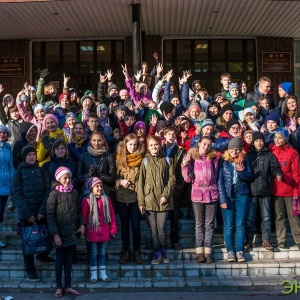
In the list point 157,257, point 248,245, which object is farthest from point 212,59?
point 157,257

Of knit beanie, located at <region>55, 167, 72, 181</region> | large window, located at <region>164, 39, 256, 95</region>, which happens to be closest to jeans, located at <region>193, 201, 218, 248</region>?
knit beanie, located at <region>55, 167, 72, 181</region>

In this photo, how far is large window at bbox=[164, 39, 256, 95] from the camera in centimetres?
1803

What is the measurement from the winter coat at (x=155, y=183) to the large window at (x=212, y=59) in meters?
10.8

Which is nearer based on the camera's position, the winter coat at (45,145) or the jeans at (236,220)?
the jeans at (236,220)

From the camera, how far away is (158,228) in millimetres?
7496

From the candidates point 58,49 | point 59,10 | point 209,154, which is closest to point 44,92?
point 59,10

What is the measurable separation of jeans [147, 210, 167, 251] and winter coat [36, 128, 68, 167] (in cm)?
196

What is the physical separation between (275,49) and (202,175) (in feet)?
37.7

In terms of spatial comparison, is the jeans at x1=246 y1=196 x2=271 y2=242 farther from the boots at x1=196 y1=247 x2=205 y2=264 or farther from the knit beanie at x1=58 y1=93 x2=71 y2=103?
the knit beanie at x1=58 y1=93 x2=71 y2=103

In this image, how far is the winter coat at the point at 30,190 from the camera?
23.0ft

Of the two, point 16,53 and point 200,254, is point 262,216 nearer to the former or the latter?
point 200,254

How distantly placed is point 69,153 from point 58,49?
11.0m

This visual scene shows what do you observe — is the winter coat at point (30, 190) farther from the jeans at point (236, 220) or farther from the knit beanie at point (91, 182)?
the jeans at point (236, 220)

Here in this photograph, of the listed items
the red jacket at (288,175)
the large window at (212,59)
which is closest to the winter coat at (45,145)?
the red jacket at (288,175)
